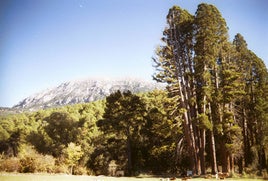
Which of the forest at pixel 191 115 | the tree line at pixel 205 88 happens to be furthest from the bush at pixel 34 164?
the tree line at pixel 205 88

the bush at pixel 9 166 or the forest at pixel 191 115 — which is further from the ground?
the forest at pixel 191 115

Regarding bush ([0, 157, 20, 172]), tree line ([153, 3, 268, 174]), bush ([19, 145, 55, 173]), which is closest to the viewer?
bush ([0, 157, 20, 172])

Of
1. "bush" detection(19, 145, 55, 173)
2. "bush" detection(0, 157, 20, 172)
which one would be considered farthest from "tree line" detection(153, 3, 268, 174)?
"bush" detection(0, 157, 20, 172)

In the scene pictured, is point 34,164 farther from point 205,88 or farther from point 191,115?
point 205,88

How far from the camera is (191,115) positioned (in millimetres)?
21797

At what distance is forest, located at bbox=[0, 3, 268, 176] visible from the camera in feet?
65.0

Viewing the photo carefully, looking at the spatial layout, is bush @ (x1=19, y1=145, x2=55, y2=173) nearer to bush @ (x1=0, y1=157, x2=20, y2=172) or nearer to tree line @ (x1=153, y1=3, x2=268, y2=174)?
bush @ (x1=0, y1=157, x2=20, y2=172)

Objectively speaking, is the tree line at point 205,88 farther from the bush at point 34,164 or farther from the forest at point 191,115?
the bush at point 34,164

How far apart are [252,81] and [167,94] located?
1045cm

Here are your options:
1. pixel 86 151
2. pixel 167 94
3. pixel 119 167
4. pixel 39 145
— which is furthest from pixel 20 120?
pixel 167 94

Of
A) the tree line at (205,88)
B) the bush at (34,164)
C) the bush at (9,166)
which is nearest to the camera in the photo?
the bush at (9,166)

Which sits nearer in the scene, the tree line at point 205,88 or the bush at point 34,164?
the bush at point 34,164

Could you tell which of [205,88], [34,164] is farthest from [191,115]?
[34,164]

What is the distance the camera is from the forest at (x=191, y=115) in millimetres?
19797
